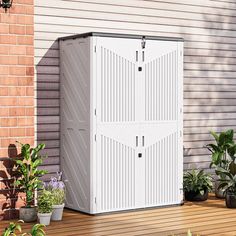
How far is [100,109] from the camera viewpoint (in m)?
7.24

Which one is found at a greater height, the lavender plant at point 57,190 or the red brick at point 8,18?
the red brick at point 8,18

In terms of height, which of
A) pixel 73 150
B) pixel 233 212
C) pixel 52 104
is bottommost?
pixel 233 212

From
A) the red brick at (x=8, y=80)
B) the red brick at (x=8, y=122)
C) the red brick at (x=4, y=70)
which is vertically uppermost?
the red brick at (x=4, y=70)

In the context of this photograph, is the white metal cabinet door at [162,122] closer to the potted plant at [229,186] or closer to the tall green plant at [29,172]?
the potted plant at [229,186]

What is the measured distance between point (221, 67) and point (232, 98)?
1.62ft

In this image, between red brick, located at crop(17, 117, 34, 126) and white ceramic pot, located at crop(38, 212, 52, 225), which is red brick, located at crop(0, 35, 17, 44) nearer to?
red brick, located at crop(17, 117, 34, 126)

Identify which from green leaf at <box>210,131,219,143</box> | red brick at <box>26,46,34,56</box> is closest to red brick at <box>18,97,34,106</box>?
red brick at <box>26,46,34,56</box>

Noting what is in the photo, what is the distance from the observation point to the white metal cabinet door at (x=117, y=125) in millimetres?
7254

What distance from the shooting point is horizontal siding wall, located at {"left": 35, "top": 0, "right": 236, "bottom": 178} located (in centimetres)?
767

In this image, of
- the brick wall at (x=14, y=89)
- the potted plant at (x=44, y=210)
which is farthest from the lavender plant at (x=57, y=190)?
the brick wall at (x=14, y=89)

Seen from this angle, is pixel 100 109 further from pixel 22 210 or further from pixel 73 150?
pixel 22 210

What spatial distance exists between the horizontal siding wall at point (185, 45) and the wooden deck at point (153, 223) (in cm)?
102

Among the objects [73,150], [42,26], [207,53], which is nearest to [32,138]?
[73,150]

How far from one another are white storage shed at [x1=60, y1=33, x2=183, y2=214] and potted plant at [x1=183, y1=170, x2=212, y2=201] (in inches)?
14.2
